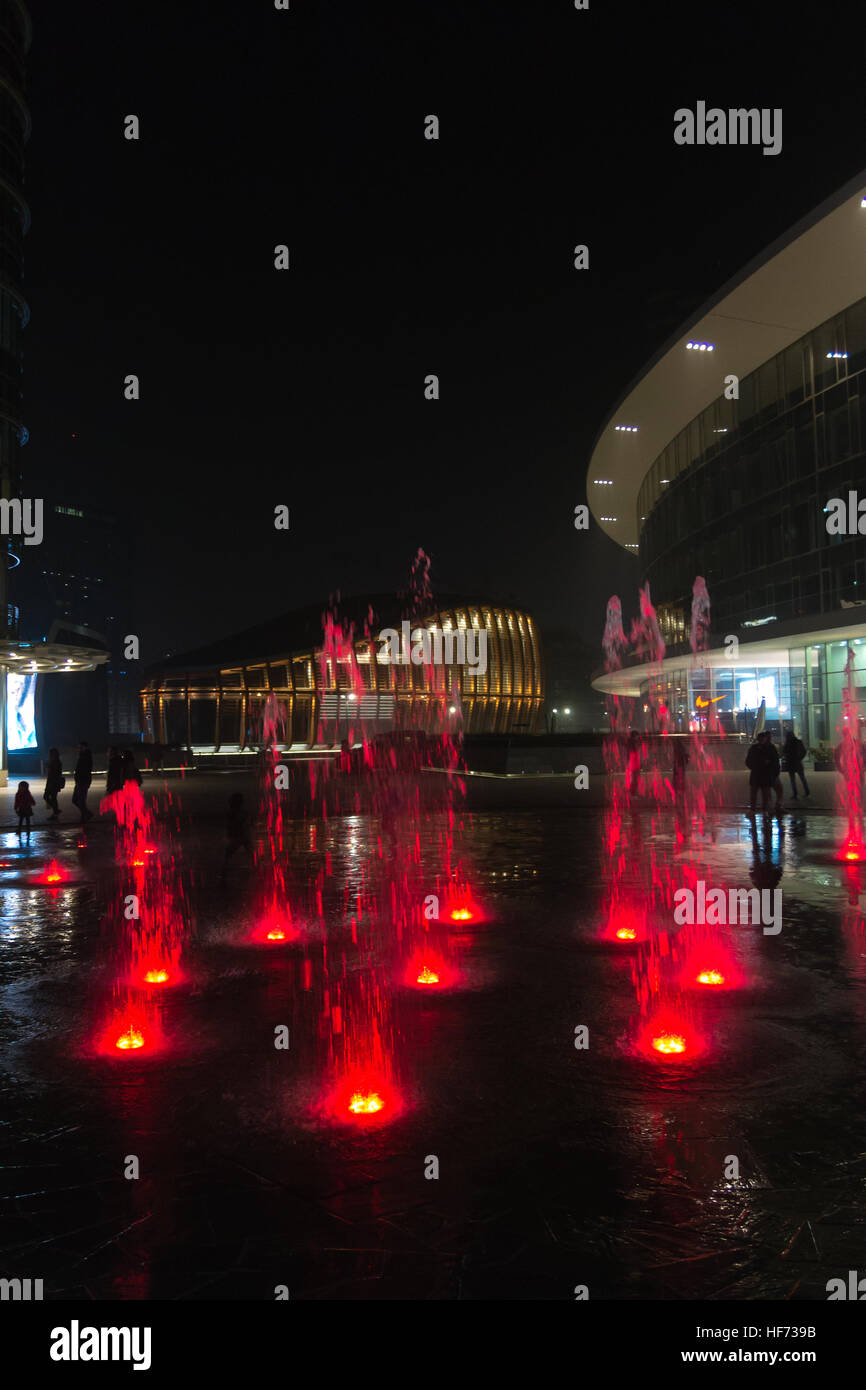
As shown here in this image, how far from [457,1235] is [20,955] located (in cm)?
594

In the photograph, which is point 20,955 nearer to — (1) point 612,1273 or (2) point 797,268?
(1) point 612,1273

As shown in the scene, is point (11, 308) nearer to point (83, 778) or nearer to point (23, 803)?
point (83, 778)

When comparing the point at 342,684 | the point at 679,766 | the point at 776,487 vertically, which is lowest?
the point at 679,766

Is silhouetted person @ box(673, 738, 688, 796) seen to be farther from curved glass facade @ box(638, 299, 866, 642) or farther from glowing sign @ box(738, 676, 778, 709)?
glowing sign @ box(738, 676, 778, 709)

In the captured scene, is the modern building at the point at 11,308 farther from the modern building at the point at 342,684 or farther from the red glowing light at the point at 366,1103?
the red glowing light at the point at 366,1103

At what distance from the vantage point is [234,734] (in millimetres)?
58938

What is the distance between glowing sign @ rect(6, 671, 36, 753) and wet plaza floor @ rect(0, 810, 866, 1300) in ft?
99.9

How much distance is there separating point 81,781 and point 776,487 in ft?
94.9

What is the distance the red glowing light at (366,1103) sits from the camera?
4660mm

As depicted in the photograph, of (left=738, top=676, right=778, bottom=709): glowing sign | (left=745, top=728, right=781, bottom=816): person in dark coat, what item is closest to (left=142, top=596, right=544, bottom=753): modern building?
(left=738, top=676, right=778, bottom=709): glowing sign

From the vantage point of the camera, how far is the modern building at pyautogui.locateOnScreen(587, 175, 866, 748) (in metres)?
31.3

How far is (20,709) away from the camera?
1451 inches

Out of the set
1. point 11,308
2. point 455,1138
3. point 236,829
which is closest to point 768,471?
point 11,308

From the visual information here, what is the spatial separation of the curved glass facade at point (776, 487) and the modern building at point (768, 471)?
7 cm
